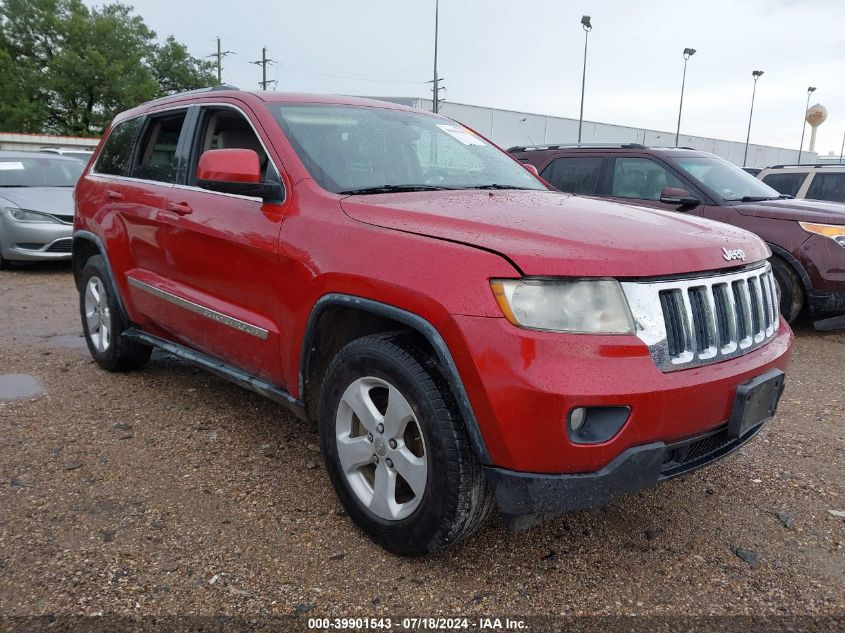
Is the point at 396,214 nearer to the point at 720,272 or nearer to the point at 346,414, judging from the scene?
the point at 346,414

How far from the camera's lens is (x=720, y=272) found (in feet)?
7.83

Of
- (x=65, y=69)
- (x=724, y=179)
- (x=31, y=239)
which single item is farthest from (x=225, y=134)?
(x=65, y=69)

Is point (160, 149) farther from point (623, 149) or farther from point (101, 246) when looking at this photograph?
point (623, 149)

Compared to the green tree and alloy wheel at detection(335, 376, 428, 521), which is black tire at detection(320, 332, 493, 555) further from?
the green tree

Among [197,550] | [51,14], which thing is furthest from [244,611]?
[51,14]

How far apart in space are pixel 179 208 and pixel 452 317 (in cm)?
201

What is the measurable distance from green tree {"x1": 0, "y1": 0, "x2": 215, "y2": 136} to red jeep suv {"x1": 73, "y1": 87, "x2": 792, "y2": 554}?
51.2 m

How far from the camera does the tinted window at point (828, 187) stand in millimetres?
8898

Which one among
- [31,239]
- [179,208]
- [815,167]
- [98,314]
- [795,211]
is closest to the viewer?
[179,208]

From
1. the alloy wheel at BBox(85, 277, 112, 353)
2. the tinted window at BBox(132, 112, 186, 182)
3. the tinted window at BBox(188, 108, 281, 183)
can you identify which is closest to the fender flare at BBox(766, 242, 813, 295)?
the tinted window at BBox(188, 108, 281, 183)

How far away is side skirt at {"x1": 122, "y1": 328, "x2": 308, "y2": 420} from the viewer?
2916mm

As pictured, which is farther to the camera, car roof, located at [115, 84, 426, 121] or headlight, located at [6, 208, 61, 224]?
headlight, located at [6, 208, 61, 224]

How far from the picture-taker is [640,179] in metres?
7.00

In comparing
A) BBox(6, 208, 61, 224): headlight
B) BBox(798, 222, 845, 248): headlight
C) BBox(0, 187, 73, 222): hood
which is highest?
BBox(798, 222, 845, 248): headlight
